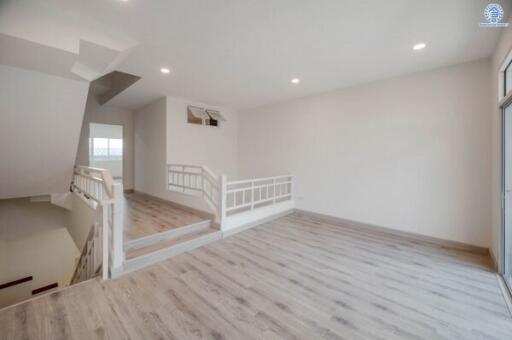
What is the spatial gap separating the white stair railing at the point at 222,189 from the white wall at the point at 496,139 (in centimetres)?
351

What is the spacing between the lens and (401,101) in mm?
3893

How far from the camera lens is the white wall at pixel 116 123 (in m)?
6.02

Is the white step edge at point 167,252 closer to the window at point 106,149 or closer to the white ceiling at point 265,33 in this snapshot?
the white ceiling at point 265,33

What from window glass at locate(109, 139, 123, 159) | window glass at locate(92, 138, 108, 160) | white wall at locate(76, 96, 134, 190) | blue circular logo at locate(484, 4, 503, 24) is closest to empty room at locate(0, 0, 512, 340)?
blue circular logo at locate(484, 4, 503, 24)

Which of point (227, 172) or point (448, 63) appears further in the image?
point (227, 172)

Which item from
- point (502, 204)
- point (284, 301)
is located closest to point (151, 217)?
point (284, 301)

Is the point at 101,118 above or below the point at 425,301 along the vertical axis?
above

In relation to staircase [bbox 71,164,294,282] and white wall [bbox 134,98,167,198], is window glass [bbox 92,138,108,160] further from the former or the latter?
staircase [bbox 71,164,294,282]

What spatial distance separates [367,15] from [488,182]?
10.2 ft

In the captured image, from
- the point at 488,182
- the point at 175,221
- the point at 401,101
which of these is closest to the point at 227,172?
the point at 175,221

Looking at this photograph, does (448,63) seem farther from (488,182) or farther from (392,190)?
(392,190)

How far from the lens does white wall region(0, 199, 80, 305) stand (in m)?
5.16

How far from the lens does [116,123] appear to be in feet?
21.4

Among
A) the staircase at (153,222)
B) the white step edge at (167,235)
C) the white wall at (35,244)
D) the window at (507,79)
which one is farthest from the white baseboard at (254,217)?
the white wall at (35,244)
